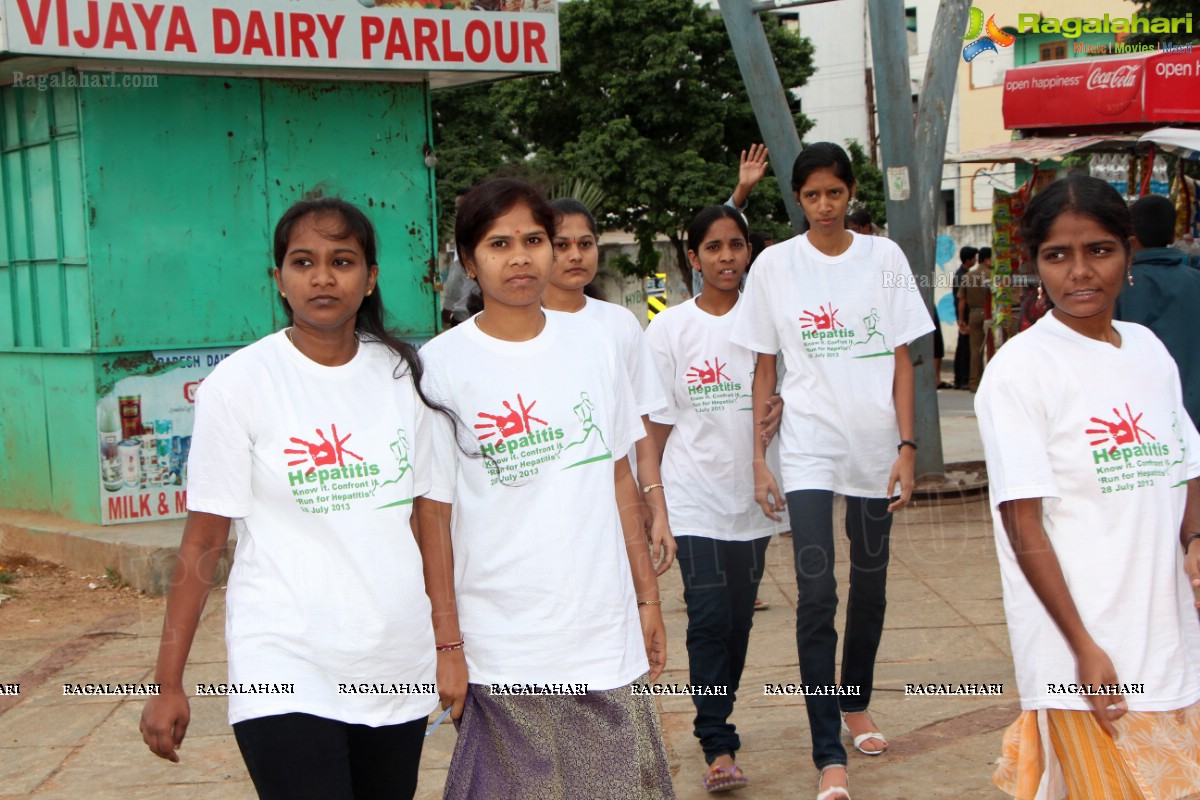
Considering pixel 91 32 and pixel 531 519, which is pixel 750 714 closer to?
pixel 531 519

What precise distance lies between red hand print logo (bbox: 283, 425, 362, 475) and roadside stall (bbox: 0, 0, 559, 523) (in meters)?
A: 5.06

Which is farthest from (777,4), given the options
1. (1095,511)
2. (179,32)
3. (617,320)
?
(1095,511)

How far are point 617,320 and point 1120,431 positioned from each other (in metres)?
1.67

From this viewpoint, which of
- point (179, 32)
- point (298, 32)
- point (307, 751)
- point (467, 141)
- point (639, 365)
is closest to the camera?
point (307, 751)

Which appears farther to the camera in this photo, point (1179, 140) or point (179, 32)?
point (1179, 140)

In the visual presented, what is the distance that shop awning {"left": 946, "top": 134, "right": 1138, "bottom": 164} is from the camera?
11742mm

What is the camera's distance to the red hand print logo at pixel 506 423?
2871 millimetres

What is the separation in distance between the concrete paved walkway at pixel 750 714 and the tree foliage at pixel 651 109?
2141cm

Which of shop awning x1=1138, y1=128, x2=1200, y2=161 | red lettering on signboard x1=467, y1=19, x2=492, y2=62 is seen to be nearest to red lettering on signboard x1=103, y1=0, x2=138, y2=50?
red lettering on signboard x1=467, y1=19, x2=492, y2=62

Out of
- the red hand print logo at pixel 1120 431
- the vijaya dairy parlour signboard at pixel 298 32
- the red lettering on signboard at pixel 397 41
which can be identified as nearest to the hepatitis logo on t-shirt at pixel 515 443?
the red hand print logo at pixel 1120 431

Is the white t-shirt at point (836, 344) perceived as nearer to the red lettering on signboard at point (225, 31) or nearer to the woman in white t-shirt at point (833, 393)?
the woman in white t-shirt at point (833, 393)

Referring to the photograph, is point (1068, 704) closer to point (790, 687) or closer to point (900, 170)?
point (790, 687)

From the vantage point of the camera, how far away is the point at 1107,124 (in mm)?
12461

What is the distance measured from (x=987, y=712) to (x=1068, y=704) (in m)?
2.21
